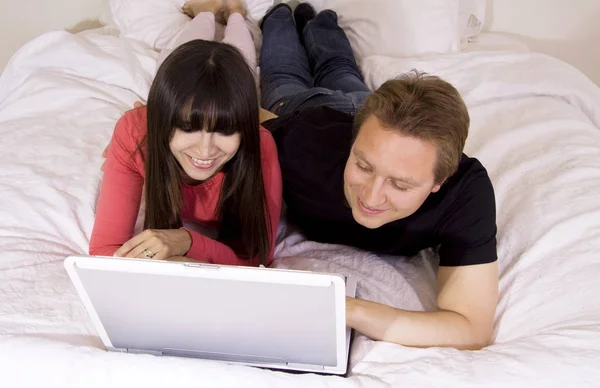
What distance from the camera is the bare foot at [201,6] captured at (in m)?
1.82

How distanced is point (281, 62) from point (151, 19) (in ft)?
1.51

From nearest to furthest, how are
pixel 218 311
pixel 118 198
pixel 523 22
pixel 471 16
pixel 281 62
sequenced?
pixel 218 311
pixel 118 198
pixel 281 62
pixel 471 16
pixel 523 22

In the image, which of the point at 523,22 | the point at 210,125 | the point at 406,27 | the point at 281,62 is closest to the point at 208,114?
the point at 210,125

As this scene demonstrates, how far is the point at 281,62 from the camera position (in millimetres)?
1642

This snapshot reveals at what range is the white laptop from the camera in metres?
0.67

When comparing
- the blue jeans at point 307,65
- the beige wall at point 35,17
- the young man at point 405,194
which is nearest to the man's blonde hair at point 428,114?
the young man at point 405,194

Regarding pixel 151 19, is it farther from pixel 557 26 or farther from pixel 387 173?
pixel 557 26

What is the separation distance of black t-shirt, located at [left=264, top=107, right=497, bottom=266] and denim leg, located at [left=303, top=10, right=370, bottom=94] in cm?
39

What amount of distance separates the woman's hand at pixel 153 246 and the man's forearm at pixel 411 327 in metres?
0.31

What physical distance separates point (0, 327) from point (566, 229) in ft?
3.14

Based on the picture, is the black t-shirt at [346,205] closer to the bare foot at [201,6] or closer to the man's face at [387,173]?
the man's face at [387,173]

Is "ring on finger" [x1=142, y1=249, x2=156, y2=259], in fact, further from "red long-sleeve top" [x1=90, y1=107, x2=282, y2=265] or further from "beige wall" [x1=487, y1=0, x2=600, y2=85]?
"beige wall" [x1=487, y1=0, x2=600, y2=85]

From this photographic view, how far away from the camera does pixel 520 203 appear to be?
1133mm

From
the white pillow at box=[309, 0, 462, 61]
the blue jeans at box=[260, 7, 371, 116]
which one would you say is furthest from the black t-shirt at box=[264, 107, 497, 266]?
the white pillow at box=[309, 0, 462, 61]
